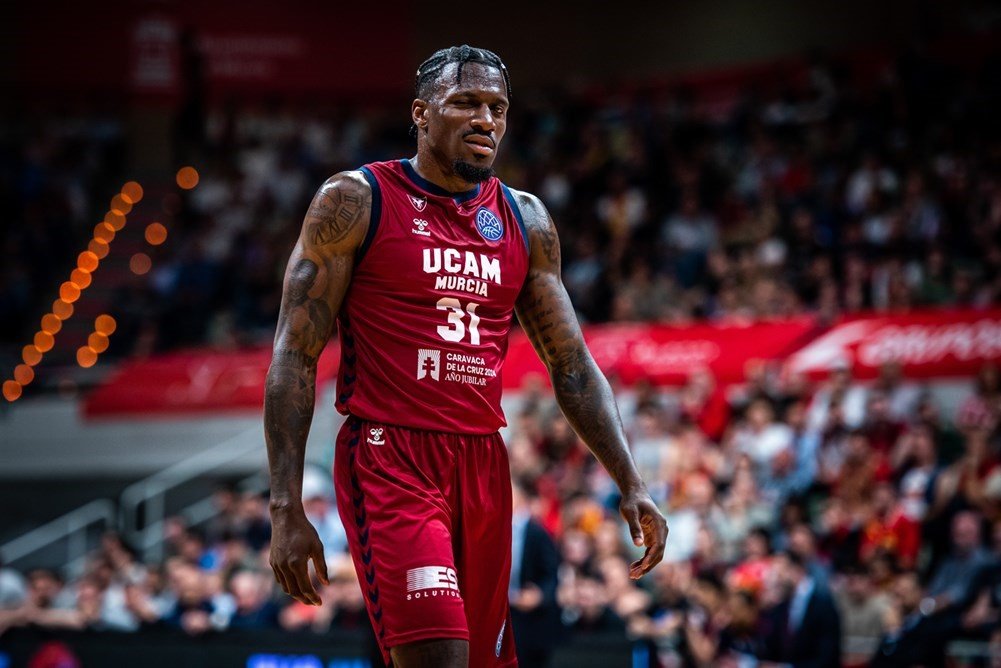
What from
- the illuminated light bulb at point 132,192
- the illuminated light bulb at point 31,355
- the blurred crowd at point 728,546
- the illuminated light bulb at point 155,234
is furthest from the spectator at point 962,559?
the illuminated light bulb at point 132,192

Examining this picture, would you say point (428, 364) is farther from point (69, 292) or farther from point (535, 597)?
point (69, 292)

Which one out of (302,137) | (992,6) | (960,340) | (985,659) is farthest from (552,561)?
(302,137)

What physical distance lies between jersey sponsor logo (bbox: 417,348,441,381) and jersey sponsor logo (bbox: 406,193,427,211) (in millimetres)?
512

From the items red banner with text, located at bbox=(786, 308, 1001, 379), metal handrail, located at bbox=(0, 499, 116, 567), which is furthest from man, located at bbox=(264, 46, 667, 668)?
metal handrail, located at bbox=(0, 499, 116, 567)

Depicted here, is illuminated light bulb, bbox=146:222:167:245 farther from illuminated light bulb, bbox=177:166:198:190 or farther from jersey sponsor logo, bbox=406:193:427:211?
jersey sponsor logo, bbox=406:193:427:211

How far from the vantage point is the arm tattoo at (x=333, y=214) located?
4598mm

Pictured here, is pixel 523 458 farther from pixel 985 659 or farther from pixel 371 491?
pixel 371 491

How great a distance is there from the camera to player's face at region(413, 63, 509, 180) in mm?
4742

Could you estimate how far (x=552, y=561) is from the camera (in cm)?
980

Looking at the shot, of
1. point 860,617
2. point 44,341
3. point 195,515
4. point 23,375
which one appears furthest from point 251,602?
point 44,341

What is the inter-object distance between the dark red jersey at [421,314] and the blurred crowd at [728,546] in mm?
4453

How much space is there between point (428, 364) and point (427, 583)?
762 mm

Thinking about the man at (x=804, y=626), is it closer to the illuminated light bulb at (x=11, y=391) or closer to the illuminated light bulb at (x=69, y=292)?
the illuminated light bulb at (x=11, y=391)

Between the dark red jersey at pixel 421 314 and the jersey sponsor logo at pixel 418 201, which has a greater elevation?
the jersey sponsor logo at pixel 418 201
